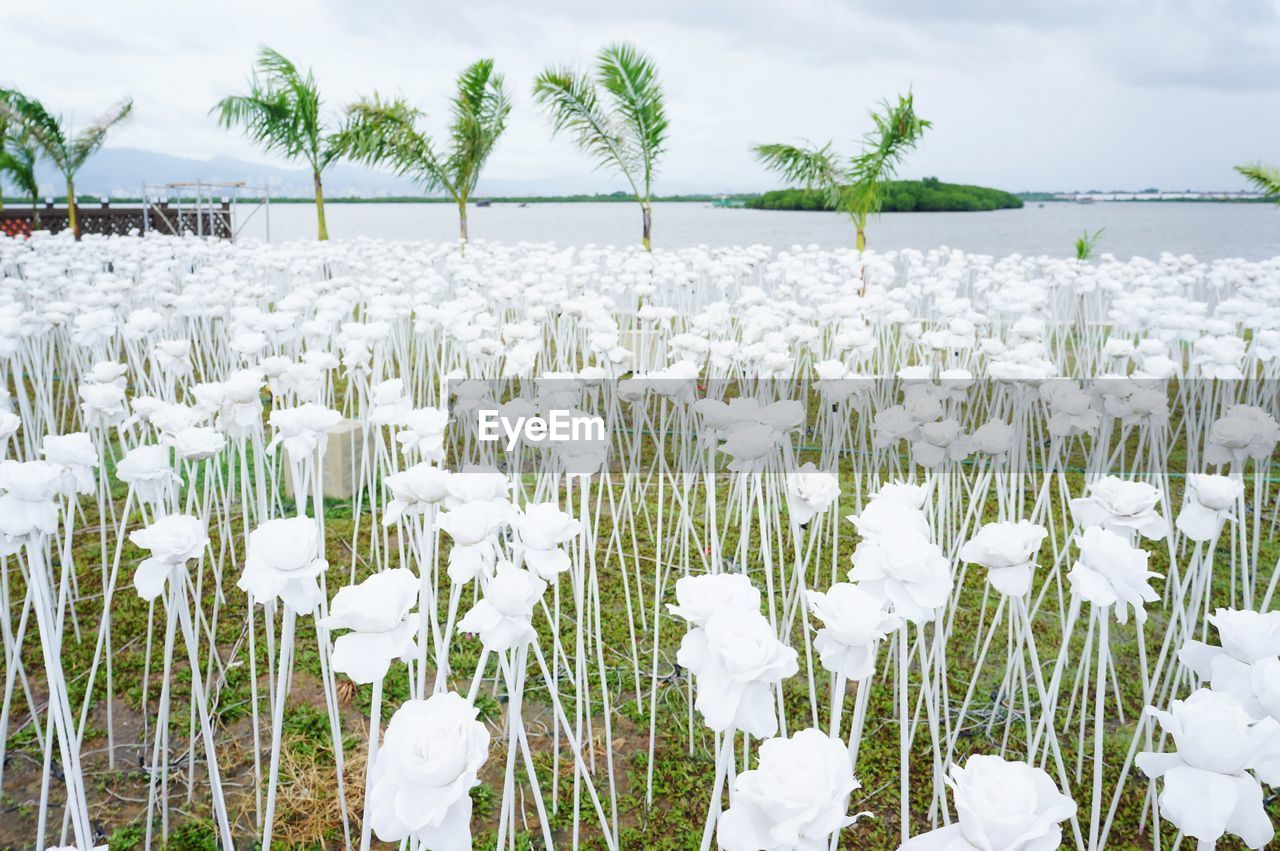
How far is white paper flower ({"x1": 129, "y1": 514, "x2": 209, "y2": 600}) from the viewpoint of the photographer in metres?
1.65

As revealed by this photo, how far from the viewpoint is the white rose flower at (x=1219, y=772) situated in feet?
3.70

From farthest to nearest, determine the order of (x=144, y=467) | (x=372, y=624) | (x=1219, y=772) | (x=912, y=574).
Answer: (x=144, y=467) → (x=912, y=574) → (x=372, y=624) → (x=1219, y=772)

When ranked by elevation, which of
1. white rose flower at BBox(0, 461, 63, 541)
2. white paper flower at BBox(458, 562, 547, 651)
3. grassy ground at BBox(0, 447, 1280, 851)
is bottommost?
grassy ground at BBox(0, 447, 1280, 851)

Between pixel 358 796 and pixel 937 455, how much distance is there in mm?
1930

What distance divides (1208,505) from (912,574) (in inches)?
40.3

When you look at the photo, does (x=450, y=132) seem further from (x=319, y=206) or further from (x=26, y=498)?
(x=26, y=498)

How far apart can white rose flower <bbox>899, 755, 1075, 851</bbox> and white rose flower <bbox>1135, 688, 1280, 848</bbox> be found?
0.76 feet

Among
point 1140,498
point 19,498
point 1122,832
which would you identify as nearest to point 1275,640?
point 1140,498

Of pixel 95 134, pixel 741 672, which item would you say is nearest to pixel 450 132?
pixel 95 134

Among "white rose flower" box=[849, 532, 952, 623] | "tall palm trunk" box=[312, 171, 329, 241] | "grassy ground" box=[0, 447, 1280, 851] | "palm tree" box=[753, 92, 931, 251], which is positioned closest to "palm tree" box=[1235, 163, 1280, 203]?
"palm tree" box=[753, 92, 931, 251]

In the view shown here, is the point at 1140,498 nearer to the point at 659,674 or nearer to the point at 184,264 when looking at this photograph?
the point at 659,674

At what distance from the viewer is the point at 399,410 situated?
8.98 feet

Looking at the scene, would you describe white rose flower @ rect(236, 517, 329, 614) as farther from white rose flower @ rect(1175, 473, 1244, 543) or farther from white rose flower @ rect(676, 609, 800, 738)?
white rose flower @ rect(1175, 473, 1244, 543)

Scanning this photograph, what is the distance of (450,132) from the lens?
12586 millimetres
